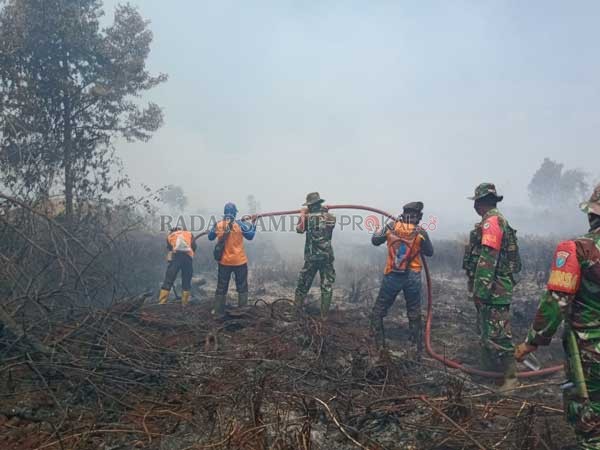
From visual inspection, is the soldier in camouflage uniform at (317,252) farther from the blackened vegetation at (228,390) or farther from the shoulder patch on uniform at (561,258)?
the shoulder patch on uniform at (561,258)

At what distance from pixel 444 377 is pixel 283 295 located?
20.0 ft

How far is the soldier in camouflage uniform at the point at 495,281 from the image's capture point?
420cm

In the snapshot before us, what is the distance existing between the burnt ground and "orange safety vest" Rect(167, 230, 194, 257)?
7.76ft

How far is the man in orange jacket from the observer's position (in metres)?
6.99

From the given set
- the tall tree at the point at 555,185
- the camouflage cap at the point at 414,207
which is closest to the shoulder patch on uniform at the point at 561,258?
the camouflage cap at the point at 414,207

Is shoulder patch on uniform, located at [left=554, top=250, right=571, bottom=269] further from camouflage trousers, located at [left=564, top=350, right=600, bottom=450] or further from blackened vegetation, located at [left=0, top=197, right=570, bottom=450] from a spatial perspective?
blackened vegetation, located at [left=0, top=197, right=570, bottom=450]

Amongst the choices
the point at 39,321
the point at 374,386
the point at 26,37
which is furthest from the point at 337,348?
the point at 26,37

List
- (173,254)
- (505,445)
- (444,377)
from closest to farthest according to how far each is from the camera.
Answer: (505,445) → (444,377) → (173,254)

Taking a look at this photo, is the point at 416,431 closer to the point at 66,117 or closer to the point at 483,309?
the point at 483,309

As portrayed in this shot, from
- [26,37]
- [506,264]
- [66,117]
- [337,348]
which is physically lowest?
[337,348]

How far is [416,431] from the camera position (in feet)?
10.6

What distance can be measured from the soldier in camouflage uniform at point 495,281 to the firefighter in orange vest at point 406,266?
1.13 m

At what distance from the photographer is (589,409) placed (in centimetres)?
224

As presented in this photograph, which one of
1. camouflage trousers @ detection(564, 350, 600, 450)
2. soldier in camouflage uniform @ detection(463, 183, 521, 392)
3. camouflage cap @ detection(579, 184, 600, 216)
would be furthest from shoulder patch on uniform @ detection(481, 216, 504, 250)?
camouflage trousers @ detection(564, 350, 600, 450)
